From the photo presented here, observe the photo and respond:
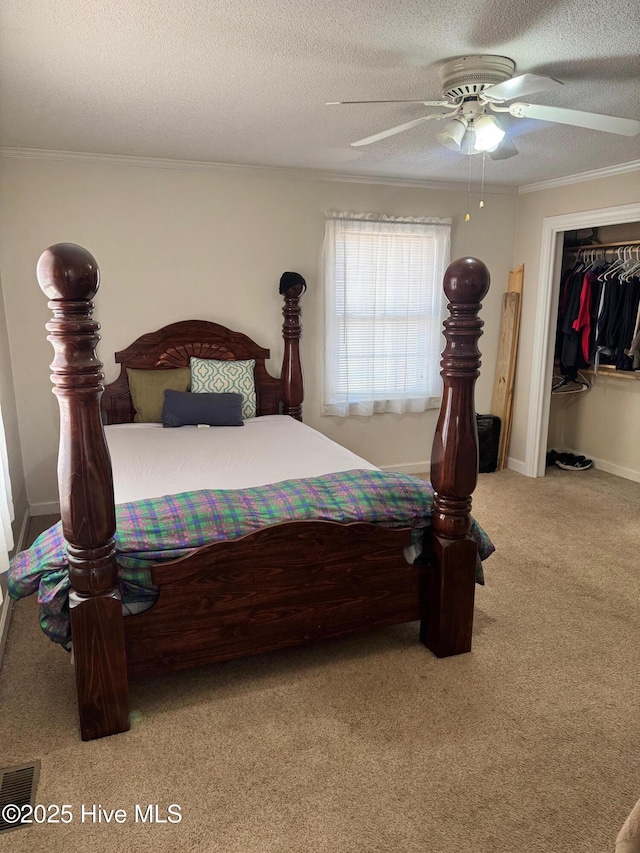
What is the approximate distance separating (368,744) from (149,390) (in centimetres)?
273

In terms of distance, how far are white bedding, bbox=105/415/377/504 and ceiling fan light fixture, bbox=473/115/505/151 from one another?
60.2 inches

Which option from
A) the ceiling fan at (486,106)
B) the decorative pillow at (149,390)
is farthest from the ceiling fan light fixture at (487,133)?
the decorative pillow at (149,390)

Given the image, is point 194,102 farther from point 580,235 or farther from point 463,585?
point 580,235

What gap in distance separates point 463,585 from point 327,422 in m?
2.48

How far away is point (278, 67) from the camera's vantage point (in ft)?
7.68

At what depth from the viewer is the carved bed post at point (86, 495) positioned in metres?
1.74

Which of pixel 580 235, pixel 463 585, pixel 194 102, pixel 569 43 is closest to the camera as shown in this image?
pixel 569 43

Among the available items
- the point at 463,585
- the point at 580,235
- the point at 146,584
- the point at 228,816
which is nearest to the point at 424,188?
the point at 580,235

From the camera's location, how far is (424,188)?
4.71 metres

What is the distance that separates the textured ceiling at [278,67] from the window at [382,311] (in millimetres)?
939

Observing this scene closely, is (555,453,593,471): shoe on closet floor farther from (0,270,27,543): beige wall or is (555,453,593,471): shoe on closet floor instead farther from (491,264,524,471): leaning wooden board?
(0,270,27,543): beige wall

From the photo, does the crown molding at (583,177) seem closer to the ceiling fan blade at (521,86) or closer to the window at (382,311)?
the window at (382,311)

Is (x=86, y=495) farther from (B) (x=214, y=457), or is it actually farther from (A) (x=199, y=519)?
(B) (x=214, y=457)

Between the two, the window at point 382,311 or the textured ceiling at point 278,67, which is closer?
the textured ceiling at point 278,67
